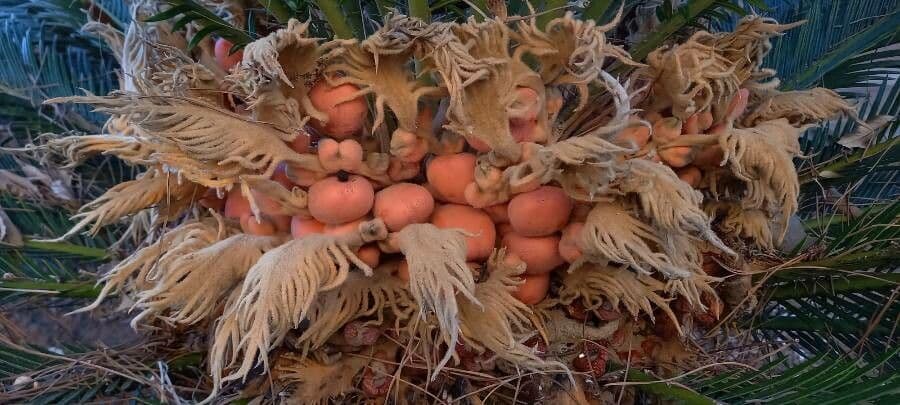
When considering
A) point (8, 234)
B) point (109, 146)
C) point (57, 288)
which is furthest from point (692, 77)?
point (8, 234)

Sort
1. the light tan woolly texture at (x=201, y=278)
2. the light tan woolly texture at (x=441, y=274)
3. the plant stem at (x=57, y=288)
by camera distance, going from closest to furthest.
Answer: the light tan woolly texture at (x=441, y=274) < the light tan woolly texture at (x=201, y=278) < the plant stem at (x=57, y=288)

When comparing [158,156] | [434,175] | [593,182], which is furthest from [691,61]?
[158,156]

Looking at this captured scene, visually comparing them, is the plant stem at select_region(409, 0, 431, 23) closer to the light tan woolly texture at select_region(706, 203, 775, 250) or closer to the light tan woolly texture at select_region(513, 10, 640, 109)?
the light tan woolly texture at select_region(513, 10, 640, 109)

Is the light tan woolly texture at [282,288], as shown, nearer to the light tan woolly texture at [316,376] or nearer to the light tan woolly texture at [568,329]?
the light tan woolly texture at [316,376]

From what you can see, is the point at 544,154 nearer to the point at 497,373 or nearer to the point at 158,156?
the point at 497,373

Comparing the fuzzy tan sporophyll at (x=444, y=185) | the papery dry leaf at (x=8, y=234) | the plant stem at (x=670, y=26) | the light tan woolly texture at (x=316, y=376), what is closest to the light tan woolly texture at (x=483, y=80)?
the fuzzy tan sporophyll at (x=444, y=185)

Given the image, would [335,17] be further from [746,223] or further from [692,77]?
[746,223]
